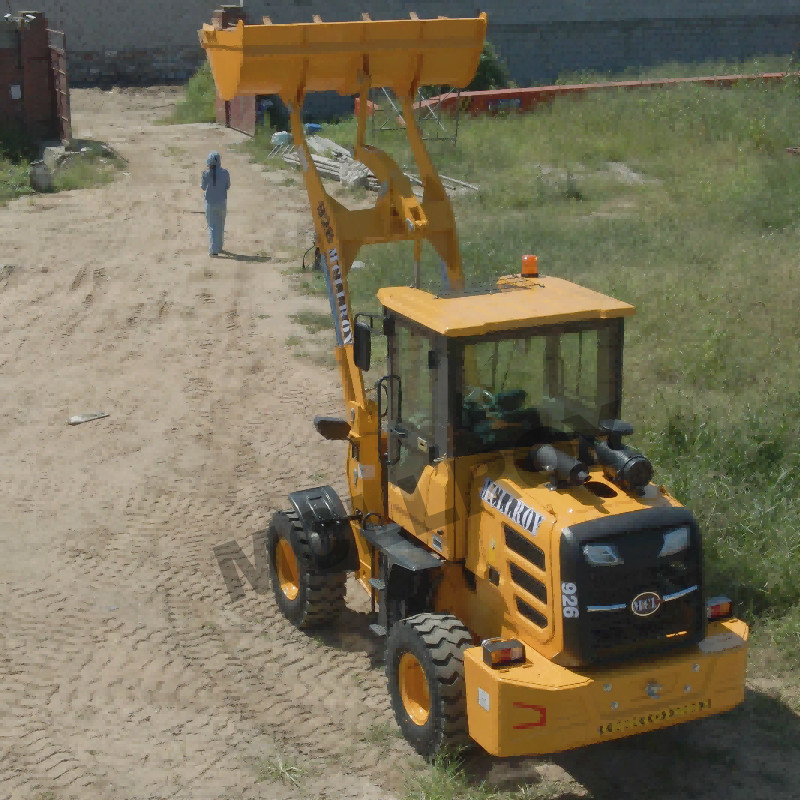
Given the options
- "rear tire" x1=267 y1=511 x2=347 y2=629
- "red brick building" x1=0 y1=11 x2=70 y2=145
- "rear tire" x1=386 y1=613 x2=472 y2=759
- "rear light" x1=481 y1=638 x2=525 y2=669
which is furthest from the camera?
"red brick building" x1=0 y1=11 x2=70 y2=145

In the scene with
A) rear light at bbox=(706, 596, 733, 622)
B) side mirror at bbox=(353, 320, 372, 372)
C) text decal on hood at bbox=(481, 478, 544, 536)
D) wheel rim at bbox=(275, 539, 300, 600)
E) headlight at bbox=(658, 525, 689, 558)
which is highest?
side mirror at bbox=(353, 320, 372, 372)

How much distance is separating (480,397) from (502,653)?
1.31 metres

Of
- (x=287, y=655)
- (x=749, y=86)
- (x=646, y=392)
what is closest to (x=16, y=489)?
(x=287, y=655)

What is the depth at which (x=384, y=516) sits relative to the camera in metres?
7.04

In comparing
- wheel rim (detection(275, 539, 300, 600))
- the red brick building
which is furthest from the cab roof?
the red brick building

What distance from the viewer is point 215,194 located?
16.8 meters

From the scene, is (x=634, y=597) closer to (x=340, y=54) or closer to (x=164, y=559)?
(x=340, y=54)

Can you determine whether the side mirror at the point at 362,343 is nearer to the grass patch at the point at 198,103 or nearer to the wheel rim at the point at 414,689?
the wheel rim at the point at 414,689

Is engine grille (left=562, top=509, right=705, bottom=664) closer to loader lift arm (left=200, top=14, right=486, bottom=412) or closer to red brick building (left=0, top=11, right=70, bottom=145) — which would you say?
loader lift arm (left=200, top=14, right=486, bottom=412)

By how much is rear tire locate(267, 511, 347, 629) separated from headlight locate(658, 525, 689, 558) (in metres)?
2.41

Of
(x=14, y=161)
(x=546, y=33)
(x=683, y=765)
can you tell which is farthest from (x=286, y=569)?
(x=546, y=33)

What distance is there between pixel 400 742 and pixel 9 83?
2093 centimetres

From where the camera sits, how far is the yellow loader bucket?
6785 mm

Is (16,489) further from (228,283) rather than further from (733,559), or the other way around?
(228,283)
